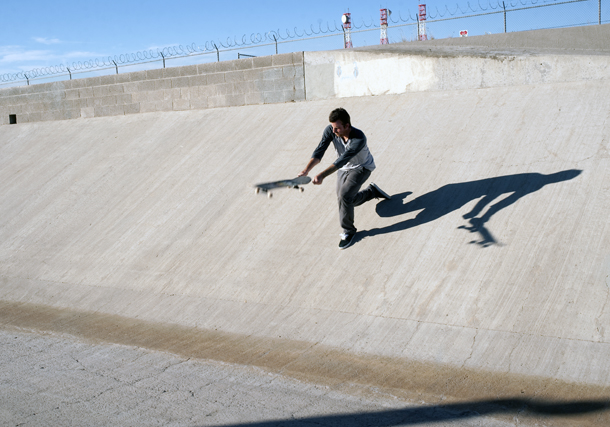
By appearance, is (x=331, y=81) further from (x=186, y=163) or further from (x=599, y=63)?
(x=599, y=63)

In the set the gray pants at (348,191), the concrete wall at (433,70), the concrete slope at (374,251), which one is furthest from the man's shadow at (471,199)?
the concrete wall at (433,70)

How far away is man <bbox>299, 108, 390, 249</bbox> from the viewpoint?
20.7 feet

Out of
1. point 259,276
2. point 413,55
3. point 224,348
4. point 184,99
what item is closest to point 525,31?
point 413,55

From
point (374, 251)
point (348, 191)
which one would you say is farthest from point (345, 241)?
point (348, 191)

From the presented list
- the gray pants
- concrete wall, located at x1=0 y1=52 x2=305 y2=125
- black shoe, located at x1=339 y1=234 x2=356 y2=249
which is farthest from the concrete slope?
concrete wall, located at x1=0 y1=52 x2=305 y2=125

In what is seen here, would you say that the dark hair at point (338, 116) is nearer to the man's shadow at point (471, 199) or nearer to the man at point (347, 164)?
the man at point (347, 164)

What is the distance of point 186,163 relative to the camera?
1049 centimetres

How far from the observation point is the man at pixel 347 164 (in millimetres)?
6305

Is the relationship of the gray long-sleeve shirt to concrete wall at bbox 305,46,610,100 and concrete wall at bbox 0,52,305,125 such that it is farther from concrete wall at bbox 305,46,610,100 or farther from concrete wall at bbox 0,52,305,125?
concrete wall at bbox 0,52,305,125

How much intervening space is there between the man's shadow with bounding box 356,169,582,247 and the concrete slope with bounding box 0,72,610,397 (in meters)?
0.03

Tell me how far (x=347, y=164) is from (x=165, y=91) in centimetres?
806

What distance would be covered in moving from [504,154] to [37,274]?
7284 mm

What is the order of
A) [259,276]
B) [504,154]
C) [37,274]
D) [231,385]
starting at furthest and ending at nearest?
[37,274] < [504,154] < [259,276] < [231,385]

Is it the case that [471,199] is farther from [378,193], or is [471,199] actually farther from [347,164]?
[347,164]
